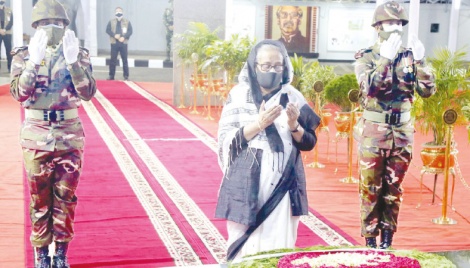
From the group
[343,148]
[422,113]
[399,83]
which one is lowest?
[343,148]

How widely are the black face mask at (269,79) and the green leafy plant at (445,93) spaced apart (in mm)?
2897

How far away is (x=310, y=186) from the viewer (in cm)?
712

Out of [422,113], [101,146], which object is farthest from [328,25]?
[422,113]

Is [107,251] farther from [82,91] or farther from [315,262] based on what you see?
[315,262]

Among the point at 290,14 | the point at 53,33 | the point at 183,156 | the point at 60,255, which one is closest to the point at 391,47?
the point at 53,33

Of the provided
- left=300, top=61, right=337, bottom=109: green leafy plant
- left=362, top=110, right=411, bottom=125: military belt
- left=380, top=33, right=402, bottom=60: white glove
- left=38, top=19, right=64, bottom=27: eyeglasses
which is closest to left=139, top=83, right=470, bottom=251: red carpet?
left=300, top=61, right=337, bottom=109: green leafy plant

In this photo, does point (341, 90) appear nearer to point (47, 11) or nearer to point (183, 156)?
point (183, 156)

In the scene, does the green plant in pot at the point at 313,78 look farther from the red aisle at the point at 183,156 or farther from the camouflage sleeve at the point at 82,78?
the camouflage sleeve at the point at 82,78

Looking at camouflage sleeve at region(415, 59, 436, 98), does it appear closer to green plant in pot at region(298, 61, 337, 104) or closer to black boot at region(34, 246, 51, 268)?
black boot at region(34, 246, 51, 268)

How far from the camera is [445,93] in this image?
6.25m

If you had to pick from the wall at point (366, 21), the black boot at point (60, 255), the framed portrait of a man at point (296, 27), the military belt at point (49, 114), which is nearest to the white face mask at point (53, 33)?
the military belt at point (49, 114)

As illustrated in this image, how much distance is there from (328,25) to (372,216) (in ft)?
50.2

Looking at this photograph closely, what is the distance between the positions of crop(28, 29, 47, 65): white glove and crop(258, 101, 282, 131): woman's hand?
4.45 ft

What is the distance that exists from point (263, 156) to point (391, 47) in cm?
132
